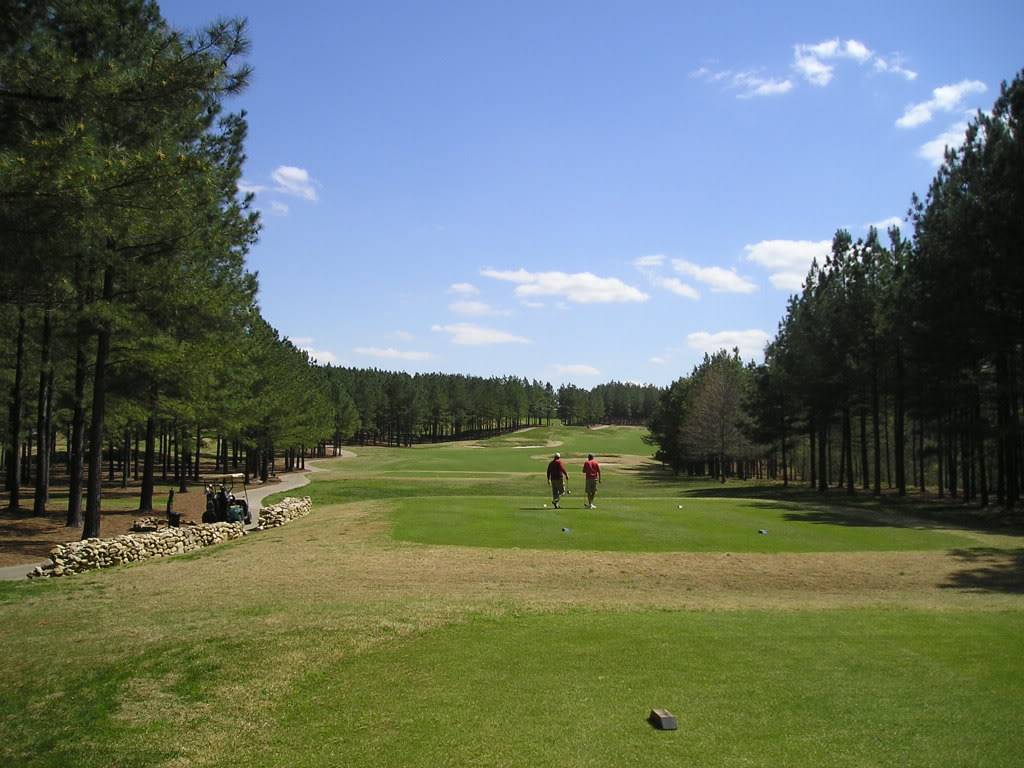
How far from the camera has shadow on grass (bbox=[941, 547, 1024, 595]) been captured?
15180 millimetres

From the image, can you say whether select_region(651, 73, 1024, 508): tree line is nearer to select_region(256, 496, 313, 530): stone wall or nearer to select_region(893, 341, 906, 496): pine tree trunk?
select_region(893, 341, 906, 496): pine tree trunk

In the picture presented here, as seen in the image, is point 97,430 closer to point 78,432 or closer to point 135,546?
point 78,432

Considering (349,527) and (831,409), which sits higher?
(831,409)

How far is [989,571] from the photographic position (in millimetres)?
16859

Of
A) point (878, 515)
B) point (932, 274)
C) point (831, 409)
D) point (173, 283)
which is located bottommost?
point (878, 515)

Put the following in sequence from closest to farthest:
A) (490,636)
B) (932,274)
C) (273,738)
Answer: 1. (273,738)
2. (490,636)
3. (932,274)

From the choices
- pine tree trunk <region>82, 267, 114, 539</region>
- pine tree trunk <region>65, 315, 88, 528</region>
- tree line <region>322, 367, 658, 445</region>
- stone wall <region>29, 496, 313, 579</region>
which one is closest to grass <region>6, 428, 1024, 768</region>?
stone wall <region>29, 496, 313, 579</region>

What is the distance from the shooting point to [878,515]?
29.9 metres

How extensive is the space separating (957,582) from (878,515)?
15.4 meters

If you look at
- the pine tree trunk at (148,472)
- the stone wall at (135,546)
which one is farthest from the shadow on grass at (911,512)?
the pine tree trunk at (148,472)

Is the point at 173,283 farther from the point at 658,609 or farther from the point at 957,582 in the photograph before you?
the point at 957,582

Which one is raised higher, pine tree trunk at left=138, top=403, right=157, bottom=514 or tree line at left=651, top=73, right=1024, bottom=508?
tree line at left=651, top=73, right=1024, bottom=508

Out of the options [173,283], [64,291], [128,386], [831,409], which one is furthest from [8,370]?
[831,409]

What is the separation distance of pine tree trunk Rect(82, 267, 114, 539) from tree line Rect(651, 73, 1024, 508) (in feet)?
103
